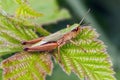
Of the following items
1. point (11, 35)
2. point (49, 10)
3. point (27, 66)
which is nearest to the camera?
point (27, 66)

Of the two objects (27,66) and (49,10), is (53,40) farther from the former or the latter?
(49,10)

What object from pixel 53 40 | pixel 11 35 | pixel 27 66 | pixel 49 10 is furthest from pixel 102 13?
pixel 27 66

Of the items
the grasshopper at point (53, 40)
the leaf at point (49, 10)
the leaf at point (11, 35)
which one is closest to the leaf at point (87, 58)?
the grasshopper at point (53, 40)

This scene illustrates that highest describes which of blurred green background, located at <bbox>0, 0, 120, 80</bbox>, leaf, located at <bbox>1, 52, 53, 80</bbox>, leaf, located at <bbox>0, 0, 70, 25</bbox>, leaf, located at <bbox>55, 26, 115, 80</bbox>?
blurred green background, located at <bbox>0, 0, 120, 80</bbox>

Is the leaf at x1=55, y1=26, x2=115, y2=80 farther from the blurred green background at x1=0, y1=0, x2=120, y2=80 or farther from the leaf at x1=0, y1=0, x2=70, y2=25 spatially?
the blurred green background at x1=0, y1=0, x2=120, y2=80

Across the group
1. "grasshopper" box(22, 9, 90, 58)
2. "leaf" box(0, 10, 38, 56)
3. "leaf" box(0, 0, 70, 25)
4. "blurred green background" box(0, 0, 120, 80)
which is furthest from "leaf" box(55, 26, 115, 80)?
"blurred green background" box(0, 0, 120, 80)

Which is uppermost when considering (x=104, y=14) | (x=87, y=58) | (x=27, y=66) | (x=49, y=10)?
(x=104, y=14)
